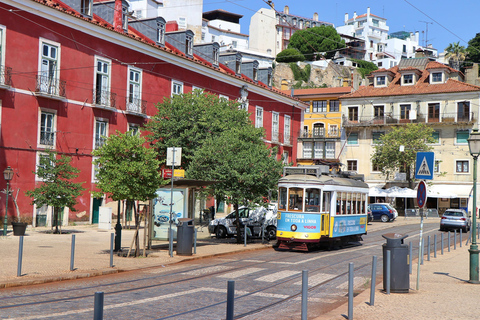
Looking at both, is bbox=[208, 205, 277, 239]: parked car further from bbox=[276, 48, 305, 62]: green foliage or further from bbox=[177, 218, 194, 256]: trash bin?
bbox=[276, 48, 305, 62]: green foliage

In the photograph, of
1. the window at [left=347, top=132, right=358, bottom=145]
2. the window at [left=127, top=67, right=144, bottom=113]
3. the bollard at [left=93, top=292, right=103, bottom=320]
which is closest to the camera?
the bollard at [left=93, top=292, right=103, bottom=320]

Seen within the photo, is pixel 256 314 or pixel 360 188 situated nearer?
pixel 256 314

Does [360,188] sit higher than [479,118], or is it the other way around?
[479,118]

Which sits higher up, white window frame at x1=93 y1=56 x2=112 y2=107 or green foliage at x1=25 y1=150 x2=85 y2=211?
white window frame at x1=93 y1=56 x2=112 y2=107

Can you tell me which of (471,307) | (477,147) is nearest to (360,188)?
(477,147)

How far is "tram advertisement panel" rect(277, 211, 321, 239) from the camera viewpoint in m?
20.1

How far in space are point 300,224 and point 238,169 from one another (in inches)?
158

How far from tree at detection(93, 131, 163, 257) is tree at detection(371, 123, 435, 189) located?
133 feet

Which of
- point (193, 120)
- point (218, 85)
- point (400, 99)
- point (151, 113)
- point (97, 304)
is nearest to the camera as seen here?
point (97, 304)

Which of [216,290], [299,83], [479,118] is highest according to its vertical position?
[299,83]

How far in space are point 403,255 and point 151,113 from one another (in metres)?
25.8

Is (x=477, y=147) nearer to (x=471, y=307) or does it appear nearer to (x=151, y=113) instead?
(x=471, y=307)

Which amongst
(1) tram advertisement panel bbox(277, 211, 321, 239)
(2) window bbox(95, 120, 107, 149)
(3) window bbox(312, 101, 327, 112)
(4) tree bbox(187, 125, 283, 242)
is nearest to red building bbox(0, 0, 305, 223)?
(2) window bbox(95, 120, 107, 149)

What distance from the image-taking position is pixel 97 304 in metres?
4.80
